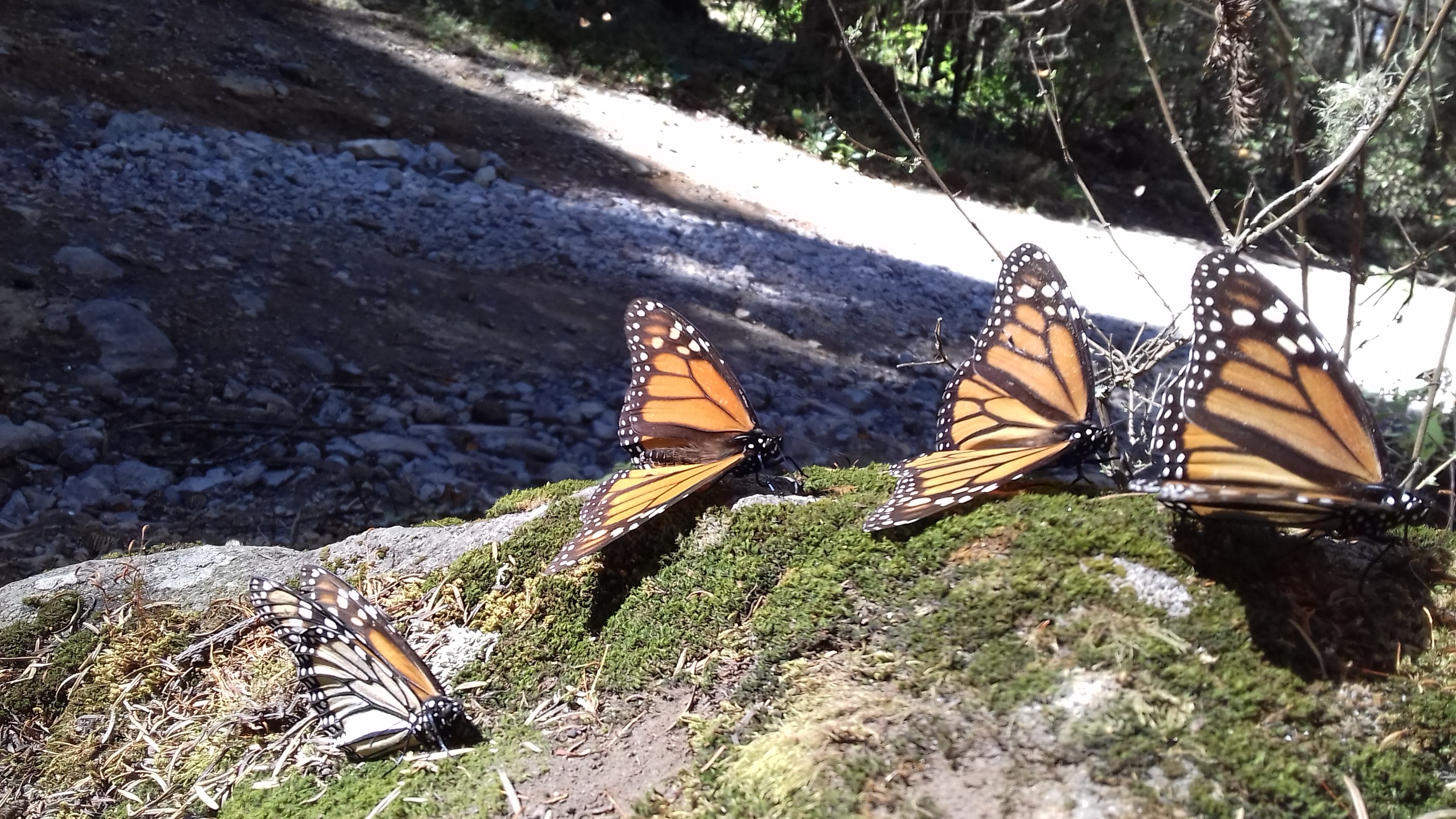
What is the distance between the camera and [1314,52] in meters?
15.5

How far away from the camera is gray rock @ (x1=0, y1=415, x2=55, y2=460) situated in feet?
16.1

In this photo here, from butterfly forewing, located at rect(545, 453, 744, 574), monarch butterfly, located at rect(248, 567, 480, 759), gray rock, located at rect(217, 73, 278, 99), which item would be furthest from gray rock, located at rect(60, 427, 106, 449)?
gray rock, located at rect(217, 73, 278, 99)

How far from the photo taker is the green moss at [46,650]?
2475 mm

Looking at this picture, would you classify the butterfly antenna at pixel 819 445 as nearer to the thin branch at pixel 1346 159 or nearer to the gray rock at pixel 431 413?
the gray rock at pixel 431 413

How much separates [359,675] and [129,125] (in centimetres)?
835


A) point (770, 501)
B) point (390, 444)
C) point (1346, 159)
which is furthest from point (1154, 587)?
point (390, 444)

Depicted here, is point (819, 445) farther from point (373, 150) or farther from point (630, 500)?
point (373, 150)

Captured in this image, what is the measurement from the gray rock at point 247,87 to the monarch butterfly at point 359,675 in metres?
9.61

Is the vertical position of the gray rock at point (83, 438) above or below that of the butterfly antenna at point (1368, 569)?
below

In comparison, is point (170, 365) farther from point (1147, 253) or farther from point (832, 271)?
point (1147, 253)

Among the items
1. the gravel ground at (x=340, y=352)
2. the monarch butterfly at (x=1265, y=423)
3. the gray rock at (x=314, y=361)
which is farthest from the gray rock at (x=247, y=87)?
the monarch butterfly at (x=1265, y=423)

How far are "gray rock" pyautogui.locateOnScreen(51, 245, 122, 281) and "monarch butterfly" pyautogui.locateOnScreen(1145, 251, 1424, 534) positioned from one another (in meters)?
6.64

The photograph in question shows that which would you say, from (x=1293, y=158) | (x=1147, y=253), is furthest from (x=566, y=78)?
(x=1293, y=158)

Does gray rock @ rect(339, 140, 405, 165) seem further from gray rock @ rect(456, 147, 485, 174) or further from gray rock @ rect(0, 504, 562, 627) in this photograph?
gray rock @ rect(0, 504, 562, 627)
